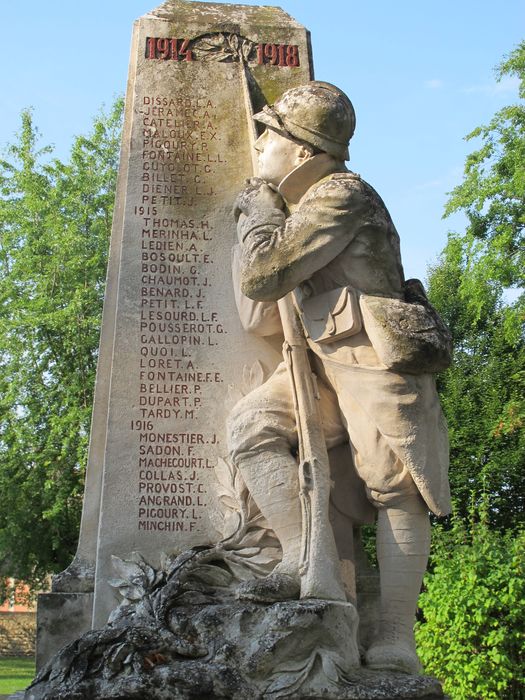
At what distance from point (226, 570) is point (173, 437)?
89 centimetres

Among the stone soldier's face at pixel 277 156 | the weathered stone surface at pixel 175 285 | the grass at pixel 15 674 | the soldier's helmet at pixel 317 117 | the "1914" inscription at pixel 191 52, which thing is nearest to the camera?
the soldier's helmet at pixel 317 117

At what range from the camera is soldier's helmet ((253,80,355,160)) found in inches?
203

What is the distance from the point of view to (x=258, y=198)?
5285mm

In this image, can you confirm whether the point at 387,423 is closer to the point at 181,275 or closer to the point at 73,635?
the point at 181,275

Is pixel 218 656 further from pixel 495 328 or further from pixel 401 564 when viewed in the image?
pixel 495 328

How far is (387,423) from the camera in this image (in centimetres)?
476

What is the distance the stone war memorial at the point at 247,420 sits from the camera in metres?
4.39

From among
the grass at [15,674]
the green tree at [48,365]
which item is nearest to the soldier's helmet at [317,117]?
the grass at [15,674]

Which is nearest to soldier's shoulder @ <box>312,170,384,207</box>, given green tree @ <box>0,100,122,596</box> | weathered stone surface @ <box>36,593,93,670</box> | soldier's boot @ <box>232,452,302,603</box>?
soldier's boot @ <box>232,452,302,603</box>

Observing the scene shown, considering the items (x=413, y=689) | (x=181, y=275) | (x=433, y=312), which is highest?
(x=181, y=275)

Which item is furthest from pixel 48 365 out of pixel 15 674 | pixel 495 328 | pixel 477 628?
pixel 477 628

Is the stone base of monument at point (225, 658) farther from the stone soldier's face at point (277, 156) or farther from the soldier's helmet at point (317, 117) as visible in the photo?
the soldier's helmet at point (317, 117)

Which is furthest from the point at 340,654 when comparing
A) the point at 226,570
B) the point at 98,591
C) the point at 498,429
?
the point at 498,429

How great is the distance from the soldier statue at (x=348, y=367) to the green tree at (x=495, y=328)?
13350mm
